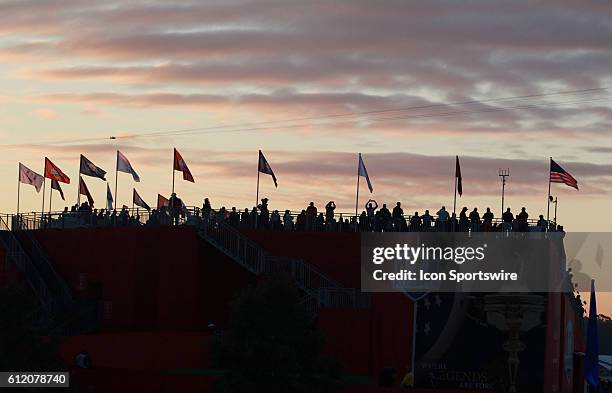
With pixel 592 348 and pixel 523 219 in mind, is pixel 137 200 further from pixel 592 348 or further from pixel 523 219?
pixel 592 348

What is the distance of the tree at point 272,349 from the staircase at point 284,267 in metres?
7.50

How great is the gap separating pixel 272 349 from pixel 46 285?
1696cm

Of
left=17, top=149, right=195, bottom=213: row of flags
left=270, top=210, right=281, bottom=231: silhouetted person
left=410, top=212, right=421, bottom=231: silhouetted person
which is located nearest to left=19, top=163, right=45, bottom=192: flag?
left=17, top=149, right=195, bottom=213: row of flags

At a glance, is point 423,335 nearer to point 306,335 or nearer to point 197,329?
point 306,335

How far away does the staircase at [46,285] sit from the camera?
5738cm

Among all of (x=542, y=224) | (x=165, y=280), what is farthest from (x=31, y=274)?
(x=542, y=224)


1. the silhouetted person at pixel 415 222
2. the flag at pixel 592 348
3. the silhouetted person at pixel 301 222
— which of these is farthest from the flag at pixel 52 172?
the flag at pixel 592 348

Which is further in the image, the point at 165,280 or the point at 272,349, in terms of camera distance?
the point at 165,280

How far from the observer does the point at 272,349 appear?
4506 centimetres

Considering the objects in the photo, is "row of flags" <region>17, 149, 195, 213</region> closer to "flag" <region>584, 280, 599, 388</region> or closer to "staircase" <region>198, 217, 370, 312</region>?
"staircase" <region>198, 217, 370, 312</region>

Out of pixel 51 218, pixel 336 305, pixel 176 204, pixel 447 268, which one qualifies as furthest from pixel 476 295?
pixel 51 218

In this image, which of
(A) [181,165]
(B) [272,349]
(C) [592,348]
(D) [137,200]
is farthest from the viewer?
(D) [137,200]

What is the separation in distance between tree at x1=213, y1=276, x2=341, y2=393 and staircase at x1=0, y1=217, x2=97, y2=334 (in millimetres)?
11620

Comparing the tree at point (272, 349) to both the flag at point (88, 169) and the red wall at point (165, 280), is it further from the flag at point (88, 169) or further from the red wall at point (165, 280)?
the flag at point (88, 169)
